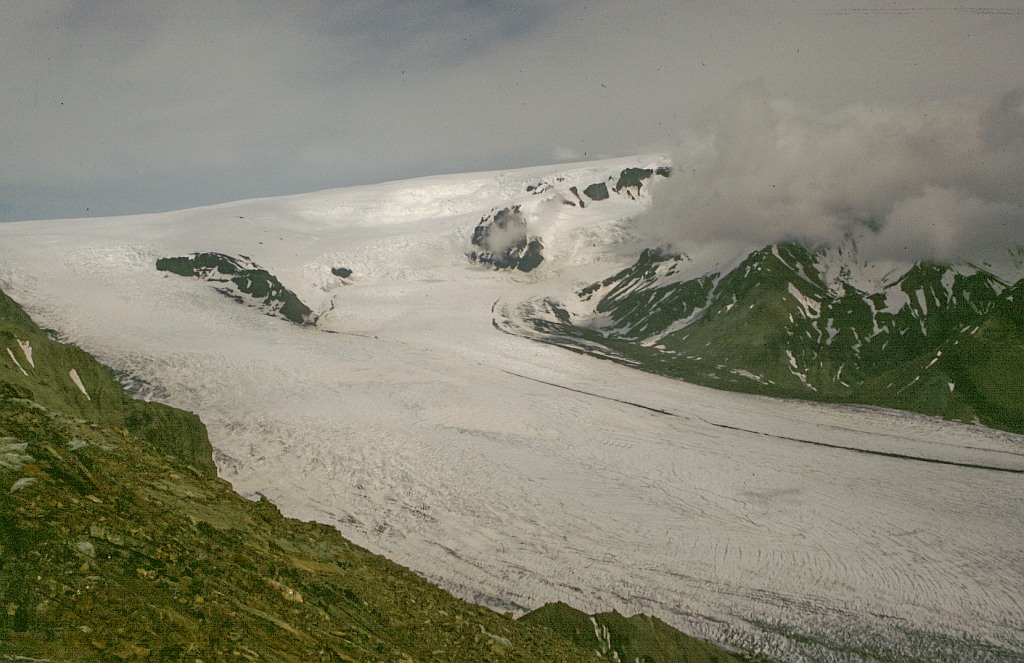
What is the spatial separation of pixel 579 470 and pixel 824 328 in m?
59.8

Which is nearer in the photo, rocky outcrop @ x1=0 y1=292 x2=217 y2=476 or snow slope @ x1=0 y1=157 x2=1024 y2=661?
rocky outcrop @ x1=0 y1=292 x2=217 y2=476

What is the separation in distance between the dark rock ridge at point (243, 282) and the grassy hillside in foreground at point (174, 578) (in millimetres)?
57282

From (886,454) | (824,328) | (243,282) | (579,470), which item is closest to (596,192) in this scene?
(824,328)

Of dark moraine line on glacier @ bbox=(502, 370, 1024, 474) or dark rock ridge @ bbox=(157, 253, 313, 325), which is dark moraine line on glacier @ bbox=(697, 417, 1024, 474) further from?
dark rock ridge @ bbox=(157, 253, 313, 325)

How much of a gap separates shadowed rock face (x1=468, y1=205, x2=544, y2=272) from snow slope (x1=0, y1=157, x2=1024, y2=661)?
1581 inches

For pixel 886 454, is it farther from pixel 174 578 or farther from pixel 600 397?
pixel 174 578

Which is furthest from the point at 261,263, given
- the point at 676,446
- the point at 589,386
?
the point at 676,446

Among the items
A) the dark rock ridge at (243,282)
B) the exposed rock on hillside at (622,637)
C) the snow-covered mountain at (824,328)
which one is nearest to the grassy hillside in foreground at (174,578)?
the exposed rock on hillside at (622,637)

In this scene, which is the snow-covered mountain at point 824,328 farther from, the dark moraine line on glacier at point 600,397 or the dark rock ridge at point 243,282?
the dark rock ridge at point 243,282

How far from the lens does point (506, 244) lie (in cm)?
11906

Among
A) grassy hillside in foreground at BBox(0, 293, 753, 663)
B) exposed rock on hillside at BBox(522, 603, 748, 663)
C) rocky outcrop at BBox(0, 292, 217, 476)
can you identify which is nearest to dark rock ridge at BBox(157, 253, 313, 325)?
rocky outcrop at BBox(0, 292, 217, 476)

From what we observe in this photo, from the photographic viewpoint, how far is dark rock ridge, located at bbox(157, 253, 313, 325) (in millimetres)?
70750

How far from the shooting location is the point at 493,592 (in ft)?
86.1

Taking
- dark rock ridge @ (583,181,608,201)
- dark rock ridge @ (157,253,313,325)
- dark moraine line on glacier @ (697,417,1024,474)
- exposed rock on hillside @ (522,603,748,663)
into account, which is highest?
dark rock ridge @ (583,181,608,201)
